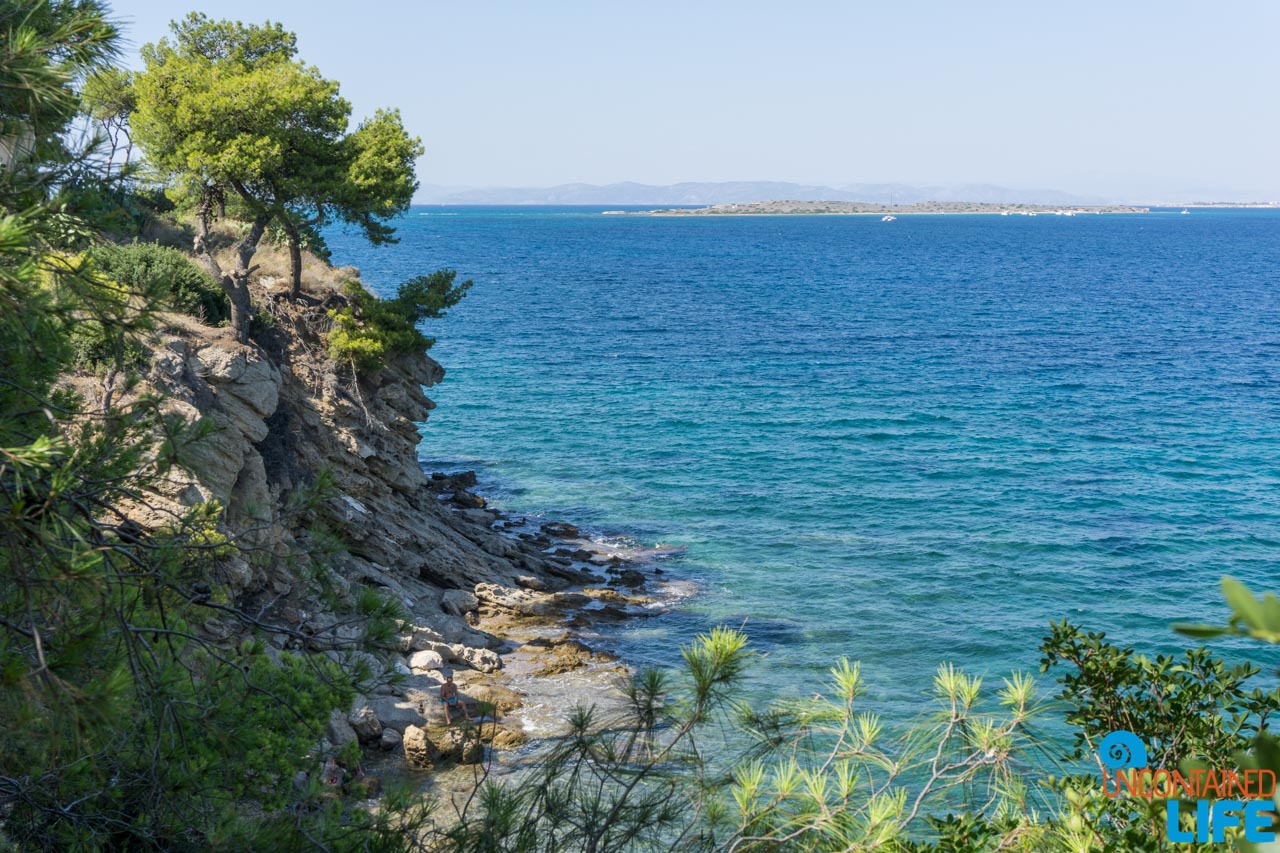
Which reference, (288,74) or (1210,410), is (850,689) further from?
(1210,410)

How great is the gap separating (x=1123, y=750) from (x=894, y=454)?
32340 mm

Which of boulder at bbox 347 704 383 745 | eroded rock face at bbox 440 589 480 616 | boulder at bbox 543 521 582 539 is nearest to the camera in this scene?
boulder at bbox 347 704 383 745

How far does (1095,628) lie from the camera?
955 inches

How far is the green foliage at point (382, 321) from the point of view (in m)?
27.6

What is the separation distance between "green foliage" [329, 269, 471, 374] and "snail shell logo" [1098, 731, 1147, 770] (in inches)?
921

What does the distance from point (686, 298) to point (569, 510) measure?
57593 mm

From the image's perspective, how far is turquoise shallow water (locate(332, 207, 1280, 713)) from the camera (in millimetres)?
25516

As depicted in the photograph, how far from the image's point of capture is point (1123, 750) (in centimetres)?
738

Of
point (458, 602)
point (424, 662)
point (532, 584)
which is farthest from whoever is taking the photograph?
point (532, 584)

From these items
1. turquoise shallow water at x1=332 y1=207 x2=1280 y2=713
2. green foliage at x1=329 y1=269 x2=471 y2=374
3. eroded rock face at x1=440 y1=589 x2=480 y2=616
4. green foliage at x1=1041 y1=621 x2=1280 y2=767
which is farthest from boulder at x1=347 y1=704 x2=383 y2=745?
green foliage at x1=1041 y1=621 x2=1280 y2=767

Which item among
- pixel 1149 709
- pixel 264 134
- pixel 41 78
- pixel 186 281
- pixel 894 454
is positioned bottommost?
pixel 894 454

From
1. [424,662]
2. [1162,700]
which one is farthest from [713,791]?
[424,662]

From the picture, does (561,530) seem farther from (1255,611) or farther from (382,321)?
(1255,611)

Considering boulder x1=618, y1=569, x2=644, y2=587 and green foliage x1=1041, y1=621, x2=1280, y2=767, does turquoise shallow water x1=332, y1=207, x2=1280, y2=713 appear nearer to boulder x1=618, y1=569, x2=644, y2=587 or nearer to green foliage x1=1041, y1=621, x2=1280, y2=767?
boulder x1=618, y1=569, x2=644, y2=587
